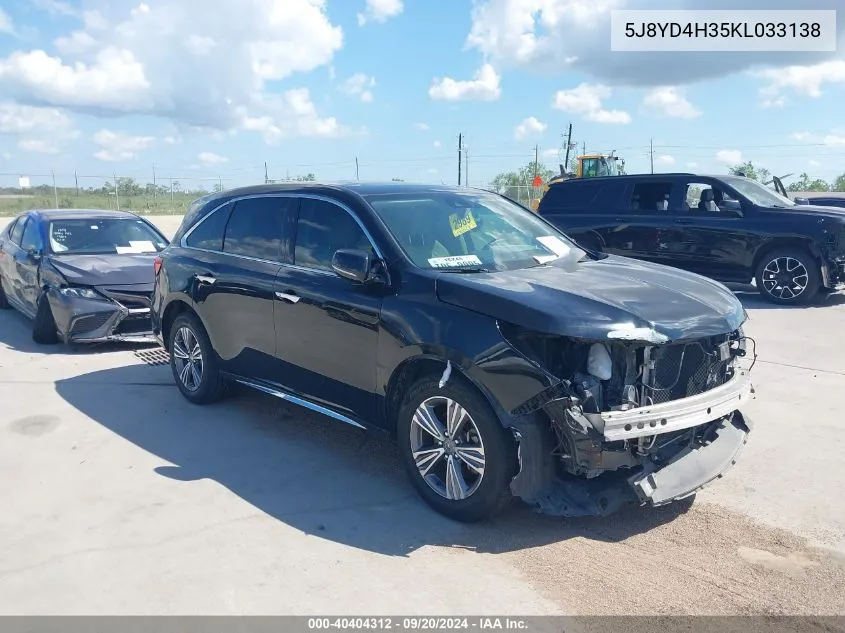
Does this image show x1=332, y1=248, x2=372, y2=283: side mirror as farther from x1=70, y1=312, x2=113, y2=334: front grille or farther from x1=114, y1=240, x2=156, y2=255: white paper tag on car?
x1=114, y1=240, x2=156, y2=255: white paper tag on car

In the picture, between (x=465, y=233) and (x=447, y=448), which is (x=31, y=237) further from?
(x=447, y=448)

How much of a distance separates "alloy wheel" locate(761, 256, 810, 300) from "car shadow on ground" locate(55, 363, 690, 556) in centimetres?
801

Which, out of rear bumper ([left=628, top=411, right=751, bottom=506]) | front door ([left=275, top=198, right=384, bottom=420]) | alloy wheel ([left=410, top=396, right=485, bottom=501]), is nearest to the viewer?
rear bumper ([left=628, top=411, right=751, bottom=506])

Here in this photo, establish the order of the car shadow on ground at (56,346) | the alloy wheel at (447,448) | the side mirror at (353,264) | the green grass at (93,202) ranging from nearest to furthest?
1. the alloy wheel at (447,448)
2. the side mirror at (353,264)
3. the car shadow on ground at (56,346)
4. the green grass at (93,202)

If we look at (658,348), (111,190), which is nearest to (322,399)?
(658,348)

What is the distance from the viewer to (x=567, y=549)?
384 cm

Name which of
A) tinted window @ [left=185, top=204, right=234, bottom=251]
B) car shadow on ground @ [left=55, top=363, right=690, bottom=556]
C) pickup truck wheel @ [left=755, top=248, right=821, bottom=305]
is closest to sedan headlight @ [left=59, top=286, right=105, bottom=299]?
car shadow on ground @ [left=55, top=363, right=690, bottom=556]

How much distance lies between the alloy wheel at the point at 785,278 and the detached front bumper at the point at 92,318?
898cm

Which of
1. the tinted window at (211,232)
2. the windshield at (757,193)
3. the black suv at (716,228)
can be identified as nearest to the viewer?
the tinted window at (211,232)

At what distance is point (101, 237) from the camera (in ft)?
31.0

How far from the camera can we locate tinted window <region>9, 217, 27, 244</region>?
10096mm

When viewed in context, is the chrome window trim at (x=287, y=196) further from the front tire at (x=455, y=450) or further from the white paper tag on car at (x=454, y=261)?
the front tire at (x=455, y=450)

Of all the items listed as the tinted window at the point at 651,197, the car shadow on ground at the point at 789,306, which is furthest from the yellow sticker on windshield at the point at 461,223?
the tinted window at the point at 651,197

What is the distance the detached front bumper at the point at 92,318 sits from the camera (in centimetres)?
807
